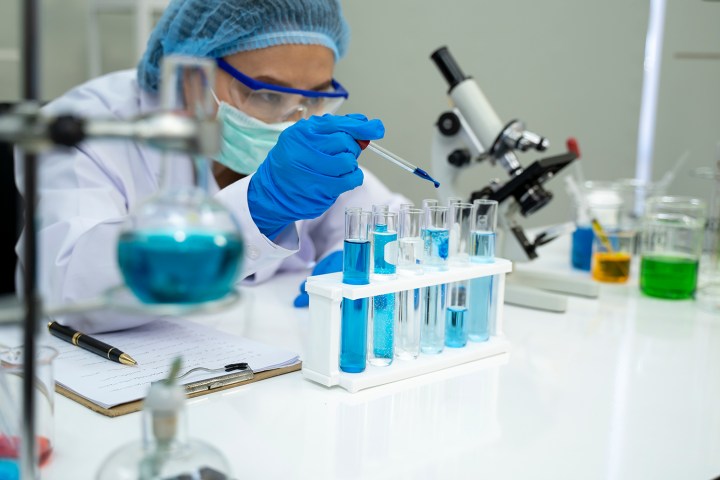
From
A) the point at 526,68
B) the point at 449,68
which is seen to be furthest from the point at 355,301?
the point at 526,68

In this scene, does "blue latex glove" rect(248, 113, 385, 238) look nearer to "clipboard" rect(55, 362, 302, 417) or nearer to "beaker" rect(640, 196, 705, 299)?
"clipboard" rect(55, 362, 302, 417)

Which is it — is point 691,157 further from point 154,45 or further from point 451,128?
point 154,45

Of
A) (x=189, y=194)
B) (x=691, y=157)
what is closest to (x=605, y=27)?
(x=691, y=157)

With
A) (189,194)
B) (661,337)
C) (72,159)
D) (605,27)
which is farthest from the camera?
(605,27)

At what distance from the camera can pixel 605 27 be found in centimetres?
302

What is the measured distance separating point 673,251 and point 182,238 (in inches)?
57.5

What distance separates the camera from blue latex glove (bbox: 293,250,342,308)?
1.43m

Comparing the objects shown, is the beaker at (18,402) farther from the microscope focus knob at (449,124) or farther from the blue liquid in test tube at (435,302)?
the microscope focus knob at (449,124)

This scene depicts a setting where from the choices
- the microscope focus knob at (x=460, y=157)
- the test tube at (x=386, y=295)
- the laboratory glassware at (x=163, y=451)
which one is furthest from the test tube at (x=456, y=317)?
the laboratory glassware at (x=163, y=451)

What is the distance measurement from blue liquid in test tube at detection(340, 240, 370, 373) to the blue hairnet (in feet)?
2.24

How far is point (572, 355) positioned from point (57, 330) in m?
0.83

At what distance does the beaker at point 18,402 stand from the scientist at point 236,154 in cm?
42

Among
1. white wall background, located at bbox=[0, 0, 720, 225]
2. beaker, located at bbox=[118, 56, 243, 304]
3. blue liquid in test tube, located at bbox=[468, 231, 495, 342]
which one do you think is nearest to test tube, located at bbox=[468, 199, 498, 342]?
blue liquid in test tube, located at bbox=[468, 231, 495, 342]

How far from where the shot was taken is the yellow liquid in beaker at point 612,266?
1767 millimetres
